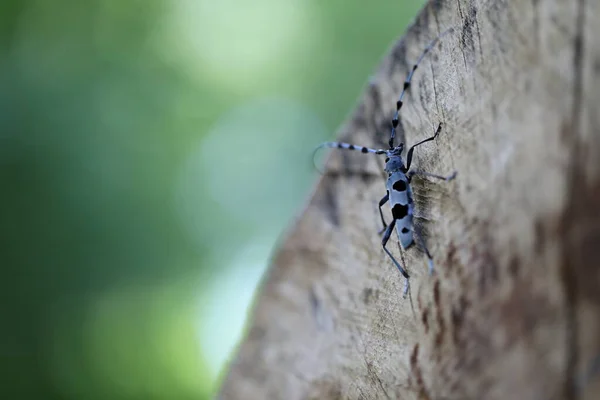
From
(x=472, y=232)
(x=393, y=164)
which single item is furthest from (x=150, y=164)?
(x=472, y=232)

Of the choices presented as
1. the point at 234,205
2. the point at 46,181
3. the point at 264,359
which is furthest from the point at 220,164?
the point at 264,359

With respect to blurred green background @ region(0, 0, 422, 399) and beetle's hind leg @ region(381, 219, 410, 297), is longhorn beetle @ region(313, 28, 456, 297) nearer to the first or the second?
beetle's hind leg @ region(381, 219, 410, 297)

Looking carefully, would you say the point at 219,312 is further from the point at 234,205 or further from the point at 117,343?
the point at 234,205

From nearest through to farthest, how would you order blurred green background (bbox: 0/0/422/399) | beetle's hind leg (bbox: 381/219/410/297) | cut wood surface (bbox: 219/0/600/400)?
cut wood surface (bbox: 219/0/600/400) < beetle's hind leg (bbox: 381/219/410/297) < blurred green background (bbox: 0/0/422/399)

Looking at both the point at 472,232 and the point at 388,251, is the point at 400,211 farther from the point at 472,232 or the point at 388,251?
the point at 472,232

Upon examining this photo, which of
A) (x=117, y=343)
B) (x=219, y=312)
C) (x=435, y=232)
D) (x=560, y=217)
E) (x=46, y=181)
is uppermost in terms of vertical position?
(x=46, y=181)

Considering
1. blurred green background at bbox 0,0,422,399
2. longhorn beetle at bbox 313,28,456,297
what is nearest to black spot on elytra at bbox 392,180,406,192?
longhorn beetle at bbox 313,28,456,297
